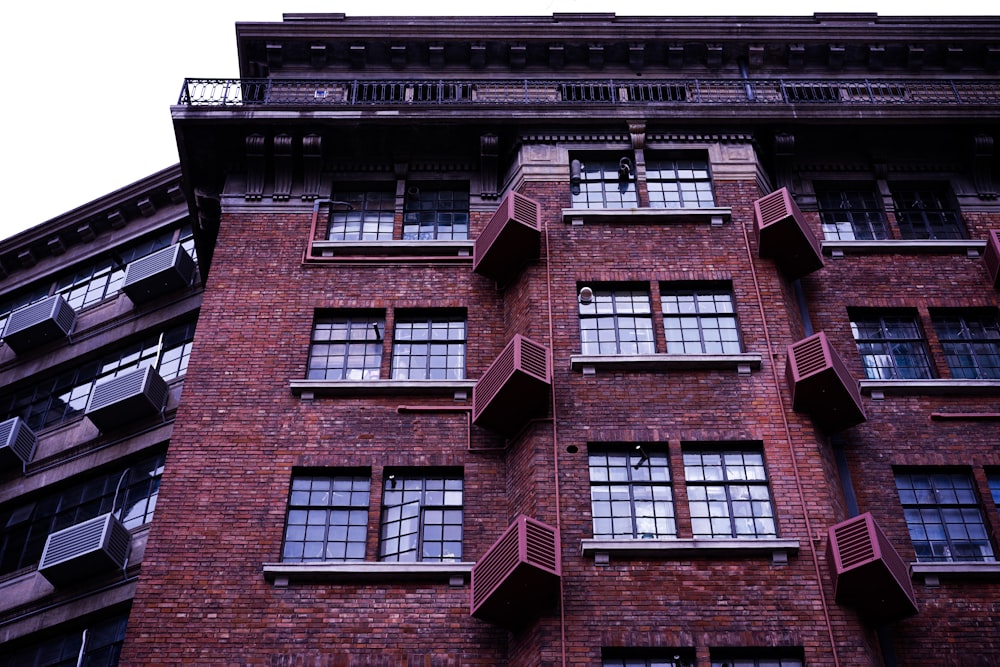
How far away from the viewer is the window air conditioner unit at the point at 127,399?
29.6 meters

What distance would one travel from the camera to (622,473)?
73.0 ft

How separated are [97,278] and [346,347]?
13524mm

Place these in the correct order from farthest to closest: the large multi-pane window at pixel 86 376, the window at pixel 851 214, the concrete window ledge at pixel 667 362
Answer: the large multi-pane window at pixel 86 376 → the window at pixel 851 214 → the concrete window ledge at pixel 667 362

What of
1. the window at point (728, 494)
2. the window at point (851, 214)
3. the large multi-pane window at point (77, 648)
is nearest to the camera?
the window at point (728, 494)

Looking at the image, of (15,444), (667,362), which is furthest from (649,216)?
(15,444)

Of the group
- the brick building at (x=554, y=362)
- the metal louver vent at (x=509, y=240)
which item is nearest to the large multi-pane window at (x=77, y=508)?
the brick building at (x=554, y=362)

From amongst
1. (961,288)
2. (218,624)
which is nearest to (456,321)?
(218,624)

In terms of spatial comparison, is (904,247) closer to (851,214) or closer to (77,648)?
(851,214)

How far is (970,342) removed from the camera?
85.0 ft

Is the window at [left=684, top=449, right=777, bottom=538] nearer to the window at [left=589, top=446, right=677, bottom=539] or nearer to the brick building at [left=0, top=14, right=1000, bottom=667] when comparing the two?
the brick building at [left=0, top=14, right=1000, bottom=667]

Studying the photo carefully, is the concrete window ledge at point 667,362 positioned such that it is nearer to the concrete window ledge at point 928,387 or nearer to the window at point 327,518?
the concrete window ledge at point 928,387

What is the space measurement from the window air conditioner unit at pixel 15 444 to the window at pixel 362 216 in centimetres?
1025

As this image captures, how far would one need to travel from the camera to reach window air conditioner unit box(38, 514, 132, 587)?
26547 millimetres

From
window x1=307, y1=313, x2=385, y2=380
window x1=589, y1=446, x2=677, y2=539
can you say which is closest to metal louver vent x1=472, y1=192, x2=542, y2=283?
window x1=307, y1=313, x2=385, y2=380
